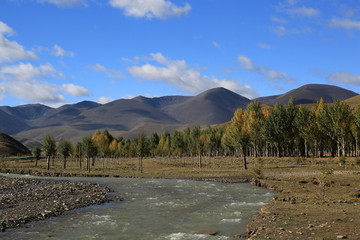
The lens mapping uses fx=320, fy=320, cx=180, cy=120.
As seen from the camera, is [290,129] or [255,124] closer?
[255,124]

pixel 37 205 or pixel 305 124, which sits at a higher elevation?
→ pixel 305 124

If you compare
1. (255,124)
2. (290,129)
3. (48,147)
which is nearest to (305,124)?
(290,129)

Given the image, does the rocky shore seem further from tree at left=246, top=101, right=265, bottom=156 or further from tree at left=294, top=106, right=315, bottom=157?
tree at left=294, top=106, right=315, bottom=157

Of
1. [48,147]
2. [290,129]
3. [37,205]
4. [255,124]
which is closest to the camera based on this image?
[37,205]

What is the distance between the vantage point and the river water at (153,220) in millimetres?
23781

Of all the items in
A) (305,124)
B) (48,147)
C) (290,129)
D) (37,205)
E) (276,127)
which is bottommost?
(37,205)

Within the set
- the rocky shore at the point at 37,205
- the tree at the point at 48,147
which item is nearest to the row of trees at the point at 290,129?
the tree at the point at 48,147

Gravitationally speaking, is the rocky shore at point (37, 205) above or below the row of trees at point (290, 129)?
below

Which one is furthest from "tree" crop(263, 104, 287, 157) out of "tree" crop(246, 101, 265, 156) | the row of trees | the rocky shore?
the rocky shore

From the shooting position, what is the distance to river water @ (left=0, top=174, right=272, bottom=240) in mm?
23781

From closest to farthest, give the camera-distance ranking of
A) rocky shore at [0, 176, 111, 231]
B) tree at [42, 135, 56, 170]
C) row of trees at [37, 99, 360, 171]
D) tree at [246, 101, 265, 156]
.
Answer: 1. rocky shore at [0, 176, 111, 231]
2. row of trees at [37, 99, 360, 171]
3. tree at [42, 135, 56, 170]
4. tree at [246, 101, 265, 156]

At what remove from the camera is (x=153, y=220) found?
28.8m

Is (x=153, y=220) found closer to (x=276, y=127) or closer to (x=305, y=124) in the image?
(x=305, y=124)

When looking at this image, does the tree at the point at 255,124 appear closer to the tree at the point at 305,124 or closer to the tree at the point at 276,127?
the tree at the point at 276,127
